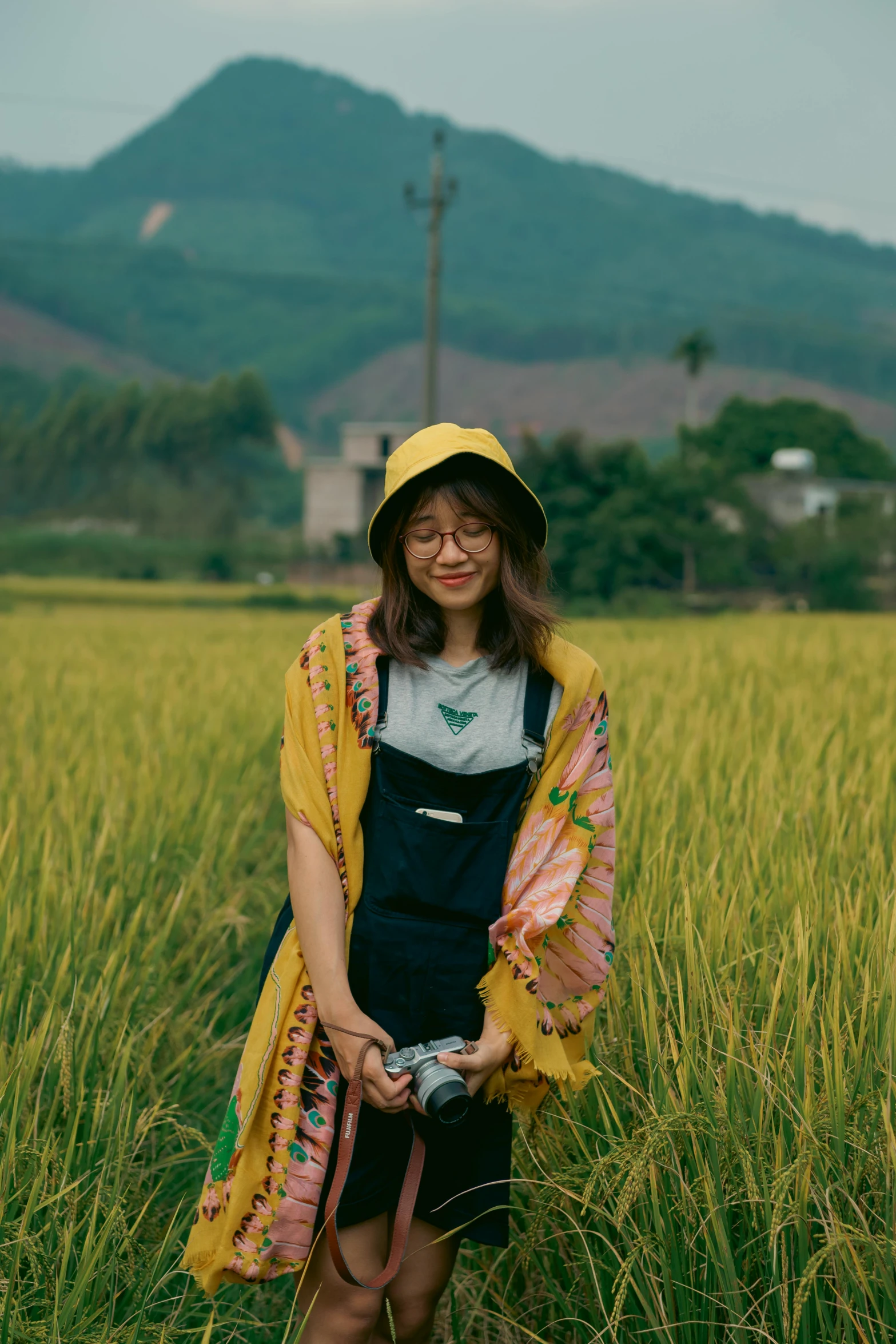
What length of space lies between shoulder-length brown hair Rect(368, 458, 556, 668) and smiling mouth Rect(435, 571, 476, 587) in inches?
2.2

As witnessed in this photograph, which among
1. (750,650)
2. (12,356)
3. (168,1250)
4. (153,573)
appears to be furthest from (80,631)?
(12,356)

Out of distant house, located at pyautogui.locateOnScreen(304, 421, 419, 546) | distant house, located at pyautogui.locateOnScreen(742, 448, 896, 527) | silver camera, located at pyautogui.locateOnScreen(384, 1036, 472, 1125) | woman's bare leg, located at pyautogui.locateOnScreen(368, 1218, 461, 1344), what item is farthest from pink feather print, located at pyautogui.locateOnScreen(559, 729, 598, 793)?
distant house, located at pyautogui.locateOnScreen(304, 421, 419, 546)

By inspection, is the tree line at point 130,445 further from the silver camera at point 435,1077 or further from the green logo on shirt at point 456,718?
the silver camera at point 435,1077

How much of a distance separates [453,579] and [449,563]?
0.02 m

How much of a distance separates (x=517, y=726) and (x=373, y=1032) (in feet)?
1.34

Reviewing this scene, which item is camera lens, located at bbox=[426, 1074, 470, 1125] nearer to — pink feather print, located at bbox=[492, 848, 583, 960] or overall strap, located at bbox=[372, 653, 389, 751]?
pink feather print, located at bbox=[492, 848, 583, 960]

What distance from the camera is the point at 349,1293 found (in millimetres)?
1445

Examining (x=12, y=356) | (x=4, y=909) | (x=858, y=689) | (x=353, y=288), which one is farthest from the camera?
(x=353, y=288)

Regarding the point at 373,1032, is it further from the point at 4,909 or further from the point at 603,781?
the point at 4,909

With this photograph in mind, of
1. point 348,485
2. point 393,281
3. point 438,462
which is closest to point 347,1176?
point 438,462

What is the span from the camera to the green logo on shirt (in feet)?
4.89

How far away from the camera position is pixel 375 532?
153cm

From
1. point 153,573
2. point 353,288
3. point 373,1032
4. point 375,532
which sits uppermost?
point 353,288

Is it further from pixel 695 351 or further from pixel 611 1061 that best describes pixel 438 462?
pixel 695 351
